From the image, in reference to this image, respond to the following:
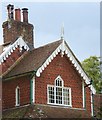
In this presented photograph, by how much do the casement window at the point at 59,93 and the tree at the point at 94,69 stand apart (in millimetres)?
20881

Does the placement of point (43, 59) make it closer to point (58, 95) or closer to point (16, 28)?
point (58, 95)

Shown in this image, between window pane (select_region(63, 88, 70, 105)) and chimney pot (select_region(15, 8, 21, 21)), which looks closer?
window pane (select_region(63, 88, 70, 105))

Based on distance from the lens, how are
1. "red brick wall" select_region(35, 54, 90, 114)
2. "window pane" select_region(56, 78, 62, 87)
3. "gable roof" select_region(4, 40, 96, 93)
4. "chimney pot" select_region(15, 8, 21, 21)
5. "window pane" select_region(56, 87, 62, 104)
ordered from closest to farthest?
1. "red brick wall" select_region(35, 54, 90, 114)
2. "gable roof" select_region(4, 40, 96, 93)
3. "window pane" select_region(56, 87, 62, 104)
4. "window pane" select_region(56, 78, 62, 87)
5. "chimney pot" select_region(15, 8, 21, 21)

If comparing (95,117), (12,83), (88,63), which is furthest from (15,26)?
(88,63)

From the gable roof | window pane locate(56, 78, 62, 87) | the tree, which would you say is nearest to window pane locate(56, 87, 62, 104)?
window pane locate(56, 78, 62, 87)

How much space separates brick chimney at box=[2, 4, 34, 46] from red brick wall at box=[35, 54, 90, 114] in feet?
18.7

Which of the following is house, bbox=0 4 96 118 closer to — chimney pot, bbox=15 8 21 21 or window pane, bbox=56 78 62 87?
window pane, bbox=56 78 62 87

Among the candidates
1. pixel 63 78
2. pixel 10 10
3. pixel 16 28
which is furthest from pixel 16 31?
pixel 63 78

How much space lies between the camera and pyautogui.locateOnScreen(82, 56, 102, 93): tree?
201ft

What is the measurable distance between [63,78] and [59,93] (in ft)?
4.57

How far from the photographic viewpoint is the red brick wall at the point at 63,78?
3791 centimetres

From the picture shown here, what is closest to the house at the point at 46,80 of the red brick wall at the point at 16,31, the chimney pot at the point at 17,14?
the red brick wall at the point at 16,31

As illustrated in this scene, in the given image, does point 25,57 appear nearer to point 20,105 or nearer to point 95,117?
point 20,105

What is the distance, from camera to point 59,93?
128ft
